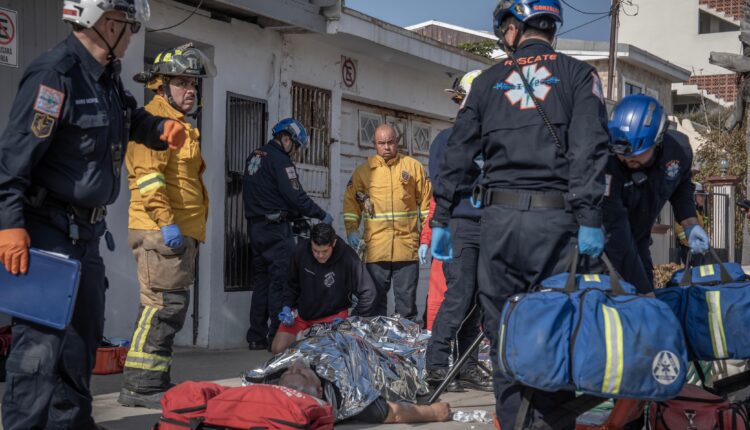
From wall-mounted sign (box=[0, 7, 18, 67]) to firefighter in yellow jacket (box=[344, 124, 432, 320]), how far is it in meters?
3.36

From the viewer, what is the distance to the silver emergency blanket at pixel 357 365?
5461 mm

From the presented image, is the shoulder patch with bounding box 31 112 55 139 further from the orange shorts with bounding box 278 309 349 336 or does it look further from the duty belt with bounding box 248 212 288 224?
the duty belt with bounding box 248 212 288 224

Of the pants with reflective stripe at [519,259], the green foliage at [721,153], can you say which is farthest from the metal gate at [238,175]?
the green foliage at [721,153]

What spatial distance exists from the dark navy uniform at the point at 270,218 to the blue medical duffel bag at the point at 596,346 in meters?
4.79

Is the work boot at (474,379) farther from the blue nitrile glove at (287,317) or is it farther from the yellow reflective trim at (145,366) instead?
the yellow reflective trim at (145,366)

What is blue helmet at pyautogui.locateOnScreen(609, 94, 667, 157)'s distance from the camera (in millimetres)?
4988

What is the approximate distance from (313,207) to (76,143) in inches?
180

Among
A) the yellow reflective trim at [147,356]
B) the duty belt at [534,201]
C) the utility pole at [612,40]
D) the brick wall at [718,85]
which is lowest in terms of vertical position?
the yellow reflective trim at [147,356]

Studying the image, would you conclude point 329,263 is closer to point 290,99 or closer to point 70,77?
point 290,99

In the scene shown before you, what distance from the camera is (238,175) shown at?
9039mm

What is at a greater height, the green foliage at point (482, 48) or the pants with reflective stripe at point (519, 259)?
the green foliage at point (482, 48)

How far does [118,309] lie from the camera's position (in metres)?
7.58

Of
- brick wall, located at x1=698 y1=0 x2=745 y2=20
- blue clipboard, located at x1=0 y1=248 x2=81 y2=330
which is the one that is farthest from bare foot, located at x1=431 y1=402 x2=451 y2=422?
brick wall, located at x1=698 y1=0 x2=745 y2=20

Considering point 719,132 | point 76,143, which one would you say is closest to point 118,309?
point 76,143
